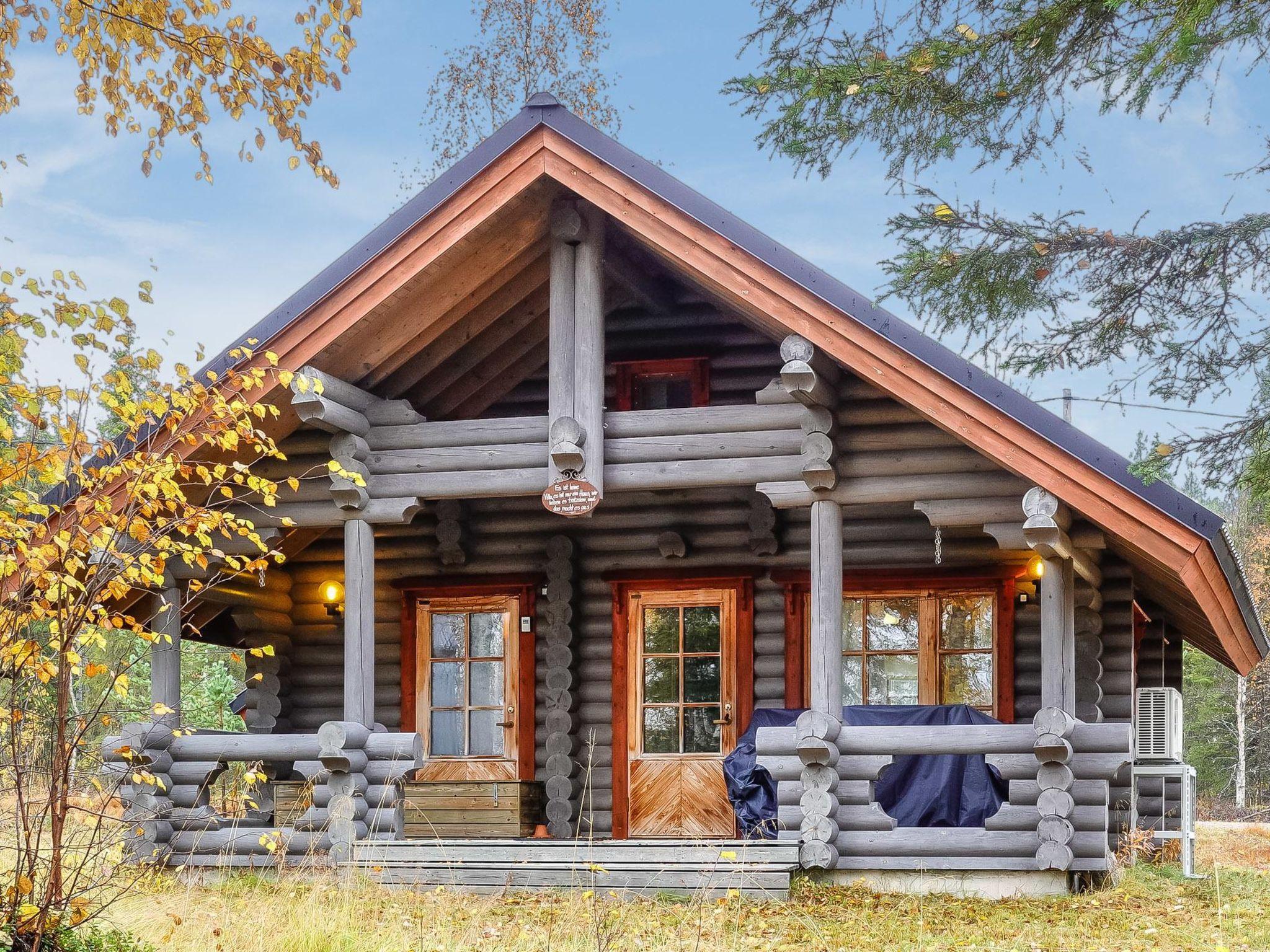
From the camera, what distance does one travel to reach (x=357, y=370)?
1066 centimetres

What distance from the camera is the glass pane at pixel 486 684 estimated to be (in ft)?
41.7

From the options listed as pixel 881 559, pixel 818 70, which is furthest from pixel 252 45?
pixel 881 559

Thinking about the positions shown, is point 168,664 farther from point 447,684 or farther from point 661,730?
point 661,730

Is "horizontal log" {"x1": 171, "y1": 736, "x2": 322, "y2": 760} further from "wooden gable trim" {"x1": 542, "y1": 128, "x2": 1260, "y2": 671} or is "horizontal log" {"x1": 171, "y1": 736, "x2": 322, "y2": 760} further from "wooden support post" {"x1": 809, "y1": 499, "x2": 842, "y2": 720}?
"wooden gable trim" {"x1": 542, "y1": 128, "x2": 1260, "y2": 671}

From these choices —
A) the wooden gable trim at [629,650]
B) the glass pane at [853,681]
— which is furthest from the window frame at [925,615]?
the wooden gable trim at [629,650]

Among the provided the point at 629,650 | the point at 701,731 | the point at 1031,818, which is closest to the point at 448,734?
the point at 629,650

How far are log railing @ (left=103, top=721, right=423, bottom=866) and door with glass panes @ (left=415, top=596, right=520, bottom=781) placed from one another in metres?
1.92

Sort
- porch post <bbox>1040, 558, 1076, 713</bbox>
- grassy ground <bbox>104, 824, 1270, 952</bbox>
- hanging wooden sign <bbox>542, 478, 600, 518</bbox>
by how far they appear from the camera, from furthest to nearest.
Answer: hanging wooden sign <bbox>542, 478, 600, 518</bbox>
porch post <bbox>1040, 558, 1076, 713</bbox>
grassy ground <bbox>104, 824, 1270, 952</bbox>

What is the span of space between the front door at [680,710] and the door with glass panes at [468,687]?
1031 mm

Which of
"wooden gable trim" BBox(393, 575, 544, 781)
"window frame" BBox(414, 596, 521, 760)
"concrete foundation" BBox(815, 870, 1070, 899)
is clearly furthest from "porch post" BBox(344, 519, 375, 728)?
"concrete foundation" BBox(815, 870, 1070, 899)

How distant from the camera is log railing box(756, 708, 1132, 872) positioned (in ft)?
30.3

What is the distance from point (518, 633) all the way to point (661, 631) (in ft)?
4.17

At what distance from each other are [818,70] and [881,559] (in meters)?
5.68

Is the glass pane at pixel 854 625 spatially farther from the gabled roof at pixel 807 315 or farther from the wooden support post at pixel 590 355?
the wooden support post at pixel 590 355
